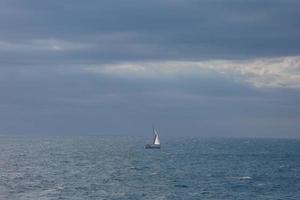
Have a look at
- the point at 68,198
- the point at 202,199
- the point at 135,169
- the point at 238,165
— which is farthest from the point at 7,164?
the point at 202,199

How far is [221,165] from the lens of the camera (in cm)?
17238

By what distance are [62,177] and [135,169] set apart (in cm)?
2826

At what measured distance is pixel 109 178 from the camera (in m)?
133

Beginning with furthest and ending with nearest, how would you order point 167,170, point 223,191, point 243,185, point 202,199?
point 167,170
point 243,185
point 223,191
point 202,199

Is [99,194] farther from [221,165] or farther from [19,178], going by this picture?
[221,165]

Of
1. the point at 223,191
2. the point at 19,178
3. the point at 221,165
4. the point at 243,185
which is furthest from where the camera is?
the point at 221,165

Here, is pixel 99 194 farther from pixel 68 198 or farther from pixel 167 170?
pixel 167 170

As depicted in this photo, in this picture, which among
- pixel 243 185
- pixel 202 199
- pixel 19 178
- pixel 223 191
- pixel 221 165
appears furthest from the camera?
pixel 221 165

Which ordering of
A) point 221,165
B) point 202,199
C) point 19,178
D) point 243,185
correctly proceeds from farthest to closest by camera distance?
point 221,165, point 19,178, point 243,185, point 202,199

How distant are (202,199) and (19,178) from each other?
5087 centimetres

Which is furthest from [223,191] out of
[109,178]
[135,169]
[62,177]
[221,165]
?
[221,165]

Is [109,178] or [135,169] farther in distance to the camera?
[135,169]

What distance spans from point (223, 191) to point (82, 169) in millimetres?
57088

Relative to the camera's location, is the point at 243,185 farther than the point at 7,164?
No
